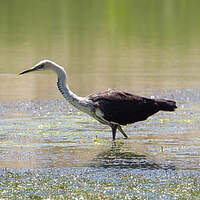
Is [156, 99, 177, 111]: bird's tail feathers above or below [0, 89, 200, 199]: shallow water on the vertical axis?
above

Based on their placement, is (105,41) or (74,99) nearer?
(74,99)

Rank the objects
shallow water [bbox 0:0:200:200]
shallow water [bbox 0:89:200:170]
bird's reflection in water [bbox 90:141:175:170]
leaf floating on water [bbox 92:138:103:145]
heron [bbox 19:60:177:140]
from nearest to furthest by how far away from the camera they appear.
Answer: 1. shallow water [bbox 0:0:200:200]
2. bird's reflection in water [bbox 90:141:175:170]
3. shallow water [bbox 0:89:200:170]
4. leaf floating on water [bbox 92:138:103:145]
5. heron [bbox 19:60:177:140]

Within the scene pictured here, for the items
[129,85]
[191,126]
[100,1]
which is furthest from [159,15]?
[191,126]

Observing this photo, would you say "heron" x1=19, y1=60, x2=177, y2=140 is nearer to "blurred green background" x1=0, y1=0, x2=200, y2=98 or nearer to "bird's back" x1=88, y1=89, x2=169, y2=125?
"bird's back" x1=88, y1=89, x2=169, y2=125

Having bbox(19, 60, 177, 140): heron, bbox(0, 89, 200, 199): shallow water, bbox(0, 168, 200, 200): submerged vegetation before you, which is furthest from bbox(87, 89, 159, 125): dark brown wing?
bbox(0, 168, 200, 200): submerged vegetation

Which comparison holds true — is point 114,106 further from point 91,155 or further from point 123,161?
point 123,161

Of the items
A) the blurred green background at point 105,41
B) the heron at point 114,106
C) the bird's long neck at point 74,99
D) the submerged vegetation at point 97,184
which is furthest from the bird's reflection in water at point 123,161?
the blurred green background at point 105,41

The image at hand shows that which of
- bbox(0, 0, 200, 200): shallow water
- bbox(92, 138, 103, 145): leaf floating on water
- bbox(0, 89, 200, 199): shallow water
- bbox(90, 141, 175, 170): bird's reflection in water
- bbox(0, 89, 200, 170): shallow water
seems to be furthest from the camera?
bbox(92, 138, 103, 145): leaf floating on water

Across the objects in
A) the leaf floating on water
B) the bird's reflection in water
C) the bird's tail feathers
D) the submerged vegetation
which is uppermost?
the bird's tail feathers

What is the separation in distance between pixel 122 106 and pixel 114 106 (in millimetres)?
151


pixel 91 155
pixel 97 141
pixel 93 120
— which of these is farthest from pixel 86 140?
pixel 93 120

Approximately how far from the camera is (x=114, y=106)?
1201cm

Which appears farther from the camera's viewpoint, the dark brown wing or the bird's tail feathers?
the bird's tail feathers

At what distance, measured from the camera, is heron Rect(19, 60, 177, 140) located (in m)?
11.9
